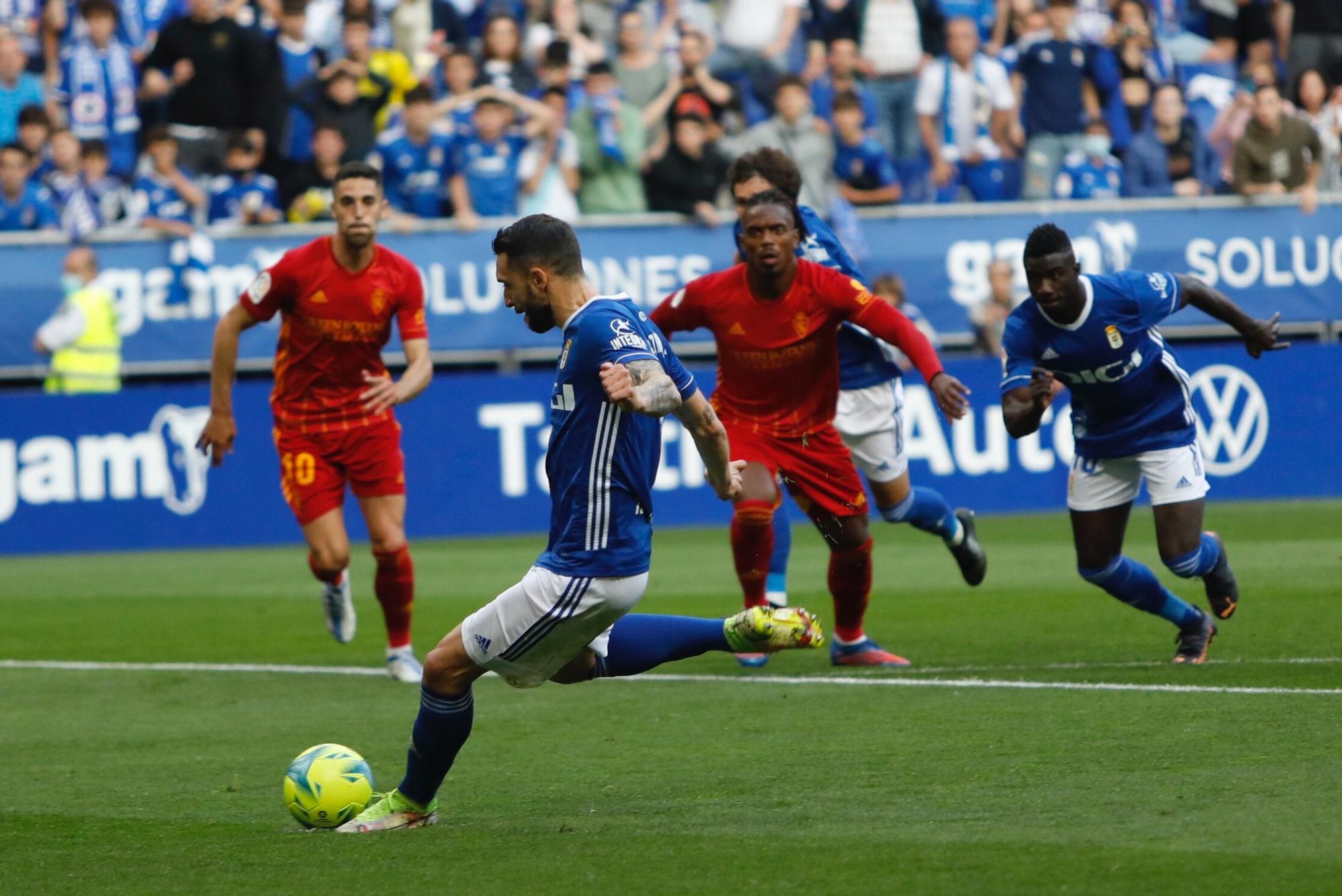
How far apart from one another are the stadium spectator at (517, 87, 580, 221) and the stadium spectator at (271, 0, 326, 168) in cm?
208

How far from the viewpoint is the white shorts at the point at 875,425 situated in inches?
411

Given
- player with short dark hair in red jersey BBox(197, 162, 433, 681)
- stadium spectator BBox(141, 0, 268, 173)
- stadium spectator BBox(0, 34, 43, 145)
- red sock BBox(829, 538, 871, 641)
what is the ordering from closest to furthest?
red sock BBox(829, 538, 871, 641) < player with short dark hair in red jersey BBox(197, 162, 433, 681) < stadium spectator BBox(141, 0, 268, 173) < stadium spectator BBox(0, 34, 43, 145)

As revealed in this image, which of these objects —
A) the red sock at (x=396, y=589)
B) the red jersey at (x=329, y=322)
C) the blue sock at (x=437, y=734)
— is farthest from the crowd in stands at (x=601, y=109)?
the blue sock at (x=437, y=734)

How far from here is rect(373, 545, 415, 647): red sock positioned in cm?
1003

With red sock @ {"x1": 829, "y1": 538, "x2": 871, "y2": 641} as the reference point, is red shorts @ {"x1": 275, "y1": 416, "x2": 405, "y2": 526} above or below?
above

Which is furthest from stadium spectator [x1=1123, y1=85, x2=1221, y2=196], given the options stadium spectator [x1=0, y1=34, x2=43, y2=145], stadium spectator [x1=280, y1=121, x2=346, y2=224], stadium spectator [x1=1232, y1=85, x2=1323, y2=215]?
stadium spectator [x1=0, y1=34, x2=43, y2=145]

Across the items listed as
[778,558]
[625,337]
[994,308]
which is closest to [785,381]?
[778,558]

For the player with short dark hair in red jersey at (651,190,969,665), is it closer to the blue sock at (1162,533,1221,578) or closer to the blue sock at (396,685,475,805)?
the blue sock at (1162,533,1221,578)

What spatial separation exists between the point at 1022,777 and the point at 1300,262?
14.5 metres

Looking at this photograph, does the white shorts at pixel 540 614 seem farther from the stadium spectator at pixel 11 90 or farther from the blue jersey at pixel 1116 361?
the stadium spectator at pixel 11 90

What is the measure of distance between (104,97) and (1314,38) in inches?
505

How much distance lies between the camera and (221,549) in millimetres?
17703

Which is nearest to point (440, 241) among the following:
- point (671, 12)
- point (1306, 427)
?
point (671, 12)

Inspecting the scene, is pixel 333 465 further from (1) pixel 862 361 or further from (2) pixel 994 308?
(2) pixel 994 308
